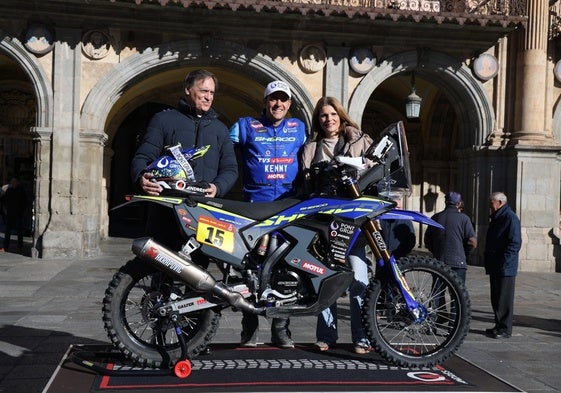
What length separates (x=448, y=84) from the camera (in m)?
16.6

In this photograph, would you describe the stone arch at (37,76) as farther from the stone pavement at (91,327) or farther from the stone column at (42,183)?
the stone pavement at (91,327)

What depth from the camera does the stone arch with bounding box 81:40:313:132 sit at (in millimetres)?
15188

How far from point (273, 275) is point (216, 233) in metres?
0.42

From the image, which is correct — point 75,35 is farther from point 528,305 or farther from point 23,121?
point 528,305

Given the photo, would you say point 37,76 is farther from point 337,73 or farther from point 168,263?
point 168,263

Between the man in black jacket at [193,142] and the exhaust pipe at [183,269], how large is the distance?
0.36 m

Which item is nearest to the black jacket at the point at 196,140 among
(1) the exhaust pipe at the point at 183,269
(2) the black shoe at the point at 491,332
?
(1) the exhaust pipe at the point at 183,269

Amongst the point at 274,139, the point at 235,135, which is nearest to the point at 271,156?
the point at 274,139

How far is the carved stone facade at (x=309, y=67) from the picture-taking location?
14883mm

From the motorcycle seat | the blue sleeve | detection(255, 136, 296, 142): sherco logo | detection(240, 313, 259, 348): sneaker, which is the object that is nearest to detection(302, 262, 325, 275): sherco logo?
the motorcycle seat

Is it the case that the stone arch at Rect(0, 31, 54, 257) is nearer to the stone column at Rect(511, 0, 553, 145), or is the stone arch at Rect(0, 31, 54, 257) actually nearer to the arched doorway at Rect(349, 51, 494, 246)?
the arched doorway at Rect(349, 51, 494, 246)

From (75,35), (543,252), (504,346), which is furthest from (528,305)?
(75,35)

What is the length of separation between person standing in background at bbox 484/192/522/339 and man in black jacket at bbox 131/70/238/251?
4.10m

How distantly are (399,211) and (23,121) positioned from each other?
56.4 ft
